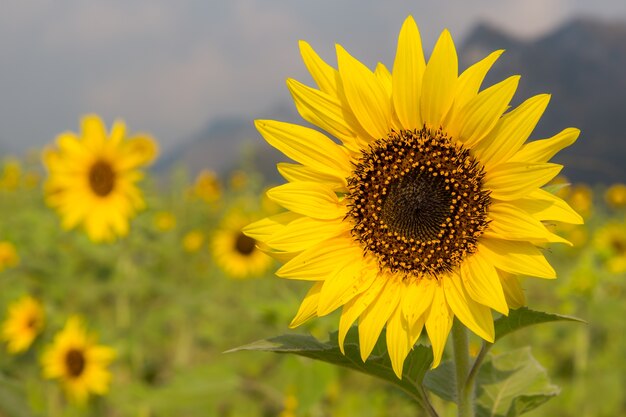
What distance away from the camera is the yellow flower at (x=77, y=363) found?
4.84 m

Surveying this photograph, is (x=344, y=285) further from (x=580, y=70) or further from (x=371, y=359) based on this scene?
(x=580, y=70)

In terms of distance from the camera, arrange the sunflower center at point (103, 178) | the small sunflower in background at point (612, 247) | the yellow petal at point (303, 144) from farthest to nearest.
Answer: the sunflower center at point (103, 178) → the small sunflower in background at point (612, 247) → the yellow petal at point (303, 144)

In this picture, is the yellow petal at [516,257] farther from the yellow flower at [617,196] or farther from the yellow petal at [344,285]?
the yellow flower at [617,196]

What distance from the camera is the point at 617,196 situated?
9773mm

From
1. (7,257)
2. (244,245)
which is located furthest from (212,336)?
(7,257)

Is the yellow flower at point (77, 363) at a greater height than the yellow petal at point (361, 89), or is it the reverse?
the yellow petal at point (361, 89)

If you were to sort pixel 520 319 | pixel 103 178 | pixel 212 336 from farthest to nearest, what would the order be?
pixel 212 336 → pixel 103 178 → pixel 520 319

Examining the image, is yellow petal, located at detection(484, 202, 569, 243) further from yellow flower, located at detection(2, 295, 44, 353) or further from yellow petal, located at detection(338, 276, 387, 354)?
yellow flower, located at detection(2, 295, 44, 353)

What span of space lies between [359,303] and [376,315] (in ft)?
0.17

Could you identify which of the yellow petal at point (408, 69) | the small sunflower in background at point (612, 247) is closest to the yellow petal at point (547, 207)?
the yellow petal at point (408, 69)

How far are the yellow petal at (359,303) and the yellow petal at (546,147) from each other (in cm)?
44

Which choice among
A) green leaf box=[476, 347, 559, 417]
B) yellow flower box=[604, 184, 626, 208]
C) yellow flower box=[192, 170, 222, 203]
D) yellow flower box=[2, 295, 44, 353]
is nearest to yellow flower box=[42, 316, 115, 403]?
yellow flower box=[2, 295, 44, 353]

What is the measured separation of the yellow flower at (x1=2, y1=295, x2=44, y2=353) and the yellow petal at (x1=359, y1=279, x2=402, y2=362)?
4453 millimetres

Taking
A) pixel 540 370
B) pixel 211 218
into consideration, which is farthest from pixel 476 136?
pixel 211 218
